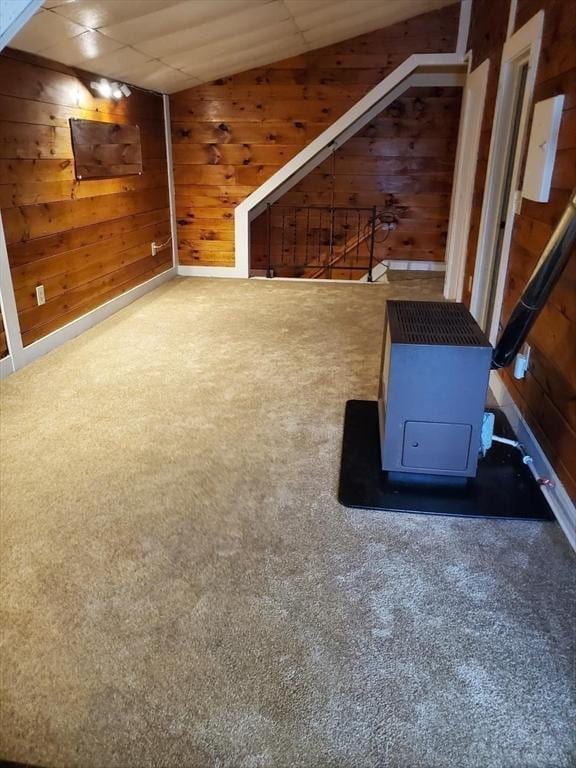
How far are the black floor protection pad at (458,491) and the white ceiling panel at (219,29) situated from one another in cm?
295

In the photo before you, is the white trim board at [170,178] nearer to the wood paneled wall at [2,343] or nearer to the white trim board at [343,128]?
the white trim board at [343,128]

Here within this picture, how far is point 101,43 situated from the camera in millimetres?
3375

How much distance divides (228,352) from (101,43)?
6.71 ft

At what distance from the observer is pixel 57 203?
3645mm

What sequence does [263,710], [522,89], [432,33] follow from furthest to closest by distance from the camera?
1. [432,33]
2. [522,89]
3. [263,710]

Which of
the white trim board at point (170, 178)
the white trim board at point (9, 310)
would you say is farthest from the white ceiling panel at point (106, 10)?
the white trim board at point (170, 178)

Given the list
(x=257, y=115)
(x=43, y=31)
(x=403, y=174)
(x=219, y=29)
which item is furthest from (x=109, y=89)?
(x=403, y=174)

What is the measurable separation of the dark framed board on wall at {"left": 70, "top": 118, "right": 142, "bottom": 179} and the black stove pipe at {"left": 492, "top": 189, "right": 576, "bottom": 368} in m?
3.17

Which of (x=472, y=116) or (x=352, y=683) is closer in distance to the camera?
(x=352, y=683)

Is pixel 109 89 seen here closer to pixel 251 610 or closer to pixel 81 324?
pixel 81 324

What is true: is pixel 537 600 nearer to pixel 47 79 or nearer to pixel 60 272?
pixel 60 272

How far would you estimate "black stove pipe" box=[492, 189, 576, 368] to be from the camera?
180 cm

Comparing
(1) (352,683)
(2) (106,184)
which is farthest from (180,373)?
(1) (352,683)

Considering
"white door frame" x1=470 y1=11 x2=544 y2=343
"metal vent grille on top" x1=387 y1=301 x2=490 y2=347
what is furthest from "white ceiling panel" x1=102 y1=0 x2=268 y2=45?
"metal vent grille on top" x1=387 y1=301 x2=490 y2=347
